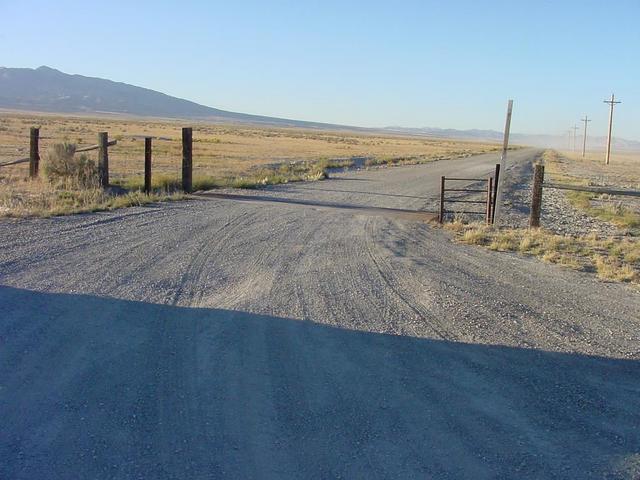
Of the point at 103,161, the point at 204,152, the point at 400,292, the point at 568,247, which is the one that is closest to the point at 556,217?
the point at 568,247

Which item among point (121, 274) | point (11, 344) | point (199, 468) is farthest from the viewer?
point (121, 274)

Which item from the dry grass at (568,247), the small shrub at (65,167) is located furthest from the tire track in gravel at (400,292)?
the small shrub at (65,167)

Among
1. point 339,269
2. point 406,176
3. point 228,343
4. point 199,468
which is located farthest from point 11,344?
point 406,176

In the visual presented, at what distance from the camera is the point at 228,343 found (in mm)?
7121

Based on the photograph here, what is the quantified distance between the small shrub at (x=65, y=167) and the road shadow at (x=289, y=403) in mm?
15365

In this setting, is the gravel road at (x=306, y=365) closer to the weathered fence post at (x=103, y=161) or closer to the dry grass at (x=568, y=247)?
the dry grass at (x=568, y=247)

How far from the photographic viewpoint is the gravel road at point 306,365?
4.82m

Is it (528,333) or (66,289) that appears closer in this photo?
(528,333)

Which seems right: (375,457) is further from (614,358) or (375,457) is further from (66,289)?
(66,289)

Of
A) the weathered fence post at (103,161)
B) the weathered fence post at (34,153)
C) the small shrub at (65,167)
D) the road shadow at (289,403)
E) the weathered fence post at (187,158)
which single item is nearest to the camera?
the road shadow at (289,403)

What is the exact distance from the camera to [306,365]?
6574 mm

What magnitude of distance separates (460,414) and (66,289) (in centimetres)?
568

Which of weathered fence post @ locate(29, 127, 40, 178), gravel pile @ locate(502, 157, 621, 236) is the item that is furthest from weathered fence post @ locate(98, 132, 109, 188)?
gravel pile @ locate(502, 157, 621, 236)

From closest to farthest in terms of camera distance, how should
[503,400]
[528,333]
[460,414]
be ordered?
[460,414] → [503,400] → [528,333]
